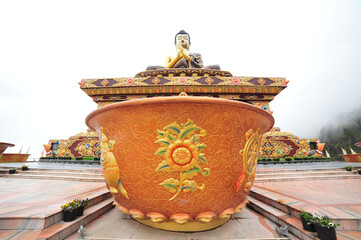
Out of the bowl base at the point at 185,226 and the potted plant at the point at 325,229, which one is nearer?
the potted plant at the point at 325,229

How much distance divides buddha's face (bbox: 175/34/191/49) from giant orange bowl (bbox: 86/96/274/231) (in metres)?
9.83

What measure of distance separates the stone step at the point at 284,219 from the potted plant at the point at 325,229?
2.8 inches

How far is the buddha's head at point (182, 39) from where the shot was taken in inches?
381

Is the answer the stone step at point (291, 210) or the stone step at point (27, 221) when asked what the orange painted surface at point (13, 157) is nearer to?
the stone step at point (27, 221)

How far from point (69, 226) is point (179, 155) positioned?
1264 millimetres

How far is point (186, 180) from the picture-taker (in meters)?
1.11

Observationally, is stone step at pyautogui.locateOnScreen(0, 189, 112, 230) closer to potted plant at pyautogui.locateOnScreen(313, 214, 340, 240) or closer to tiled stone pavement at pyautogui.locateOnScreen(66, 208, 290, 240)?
tiled stone pavement at pyautogui.locateOnScreen(66, 208, 290, 240)

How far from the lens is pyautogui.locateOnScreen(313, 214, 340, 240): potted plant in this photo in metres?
1.06

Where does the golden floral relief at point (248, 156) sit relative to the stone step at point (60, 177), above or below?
above

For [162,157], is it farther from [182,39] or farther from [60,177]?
[182,39]

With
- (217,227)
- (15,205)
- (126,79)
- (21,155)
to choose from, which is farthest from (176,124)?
(21,155)

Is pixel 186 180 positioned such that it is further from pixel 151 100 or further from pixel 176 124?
pixel 151 100

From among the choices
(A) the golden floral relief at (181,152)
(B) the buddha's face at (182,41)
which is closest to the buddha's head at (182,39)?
(B) the buddha's face at (182,41)

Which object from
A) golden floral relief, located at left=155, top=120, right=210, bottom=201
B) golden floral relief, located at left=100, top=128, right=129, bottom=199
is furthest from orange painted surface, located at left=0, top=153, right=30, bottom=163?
golden floral relief, located at left=155, top=120, right=210, bottom=201
